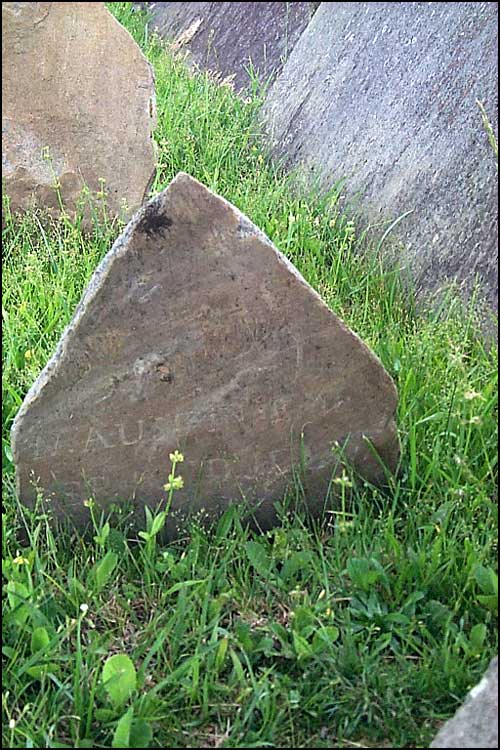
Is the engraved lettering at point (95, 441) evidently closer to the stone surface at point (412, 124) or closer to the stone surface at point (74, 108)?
the stone surface at point (412, 124)

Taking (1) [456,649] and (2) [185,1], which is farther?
(2) [185,1]

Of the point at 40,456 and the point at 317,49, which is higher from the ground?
the point at 317,49

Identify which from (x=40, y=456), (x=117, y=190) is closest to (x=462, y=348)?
(x=40, y=456)

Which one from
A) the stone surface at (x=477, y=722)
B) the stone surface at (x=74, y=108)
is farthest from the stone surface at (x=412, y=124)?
the stone surface at (x=477, y=722)

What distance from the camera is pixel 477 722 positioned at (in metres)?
1.43

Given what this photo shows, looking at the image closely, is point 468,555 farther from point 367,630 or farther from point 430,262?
point 430,262

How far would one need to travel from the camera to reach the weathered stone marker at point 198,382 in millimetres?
1970

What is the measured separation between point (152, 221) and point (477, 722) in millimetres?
1099

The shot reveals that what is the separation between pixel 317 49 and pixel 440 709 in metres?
2.73

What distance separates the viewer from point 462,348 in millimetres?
2359

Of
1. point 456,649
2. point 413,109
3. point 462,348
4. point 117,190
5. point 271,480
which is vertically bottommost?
point 117,190

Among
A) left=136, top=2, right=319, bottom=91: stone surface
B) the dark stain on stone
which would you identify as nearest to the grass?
the dark stain on stone

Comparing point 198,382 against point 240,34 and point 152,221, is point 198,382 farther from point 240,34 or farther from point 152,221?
point 240,34

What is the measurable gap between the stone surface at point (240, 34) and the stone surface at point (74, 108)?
101cm
